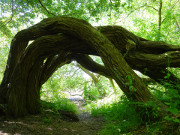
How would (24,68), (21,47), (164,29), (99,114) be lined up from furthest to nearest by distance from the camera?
1. (164,29)
2. (99,114)
3. (21,47)
4. (24,68)

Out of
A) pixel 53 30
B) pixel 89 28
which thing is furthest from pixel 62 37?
pixel 89 28

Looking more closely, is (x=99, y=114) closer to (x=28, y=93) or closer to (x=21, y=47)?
(x=28, y=93)

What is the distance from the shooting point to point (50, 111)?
3922mm

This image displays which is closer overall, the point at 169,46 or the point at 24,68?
the point at 24,68

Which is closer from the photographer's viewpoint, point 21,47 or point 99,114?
A: point 21,47

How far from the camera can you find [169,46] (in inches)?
153

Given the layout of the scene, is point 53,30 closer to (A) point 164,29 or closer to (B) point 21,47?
(B) point 21,47

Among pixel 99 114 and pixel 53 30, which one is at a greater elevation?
pixel 53 30

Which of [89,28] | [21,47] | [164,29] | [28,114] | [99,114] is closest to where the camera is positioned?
[89,28]

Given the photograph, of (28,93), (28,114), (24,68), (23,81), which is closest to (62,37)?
(24,68)

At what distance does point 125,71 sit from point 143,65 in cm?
147

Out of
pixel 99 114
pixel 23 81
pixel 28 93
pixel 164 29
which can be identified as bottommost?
pixel 99 114

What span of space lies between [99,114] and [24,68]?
310cm

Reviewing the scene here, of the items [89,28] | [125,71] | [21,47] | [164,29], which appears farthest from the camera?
[164,29]
